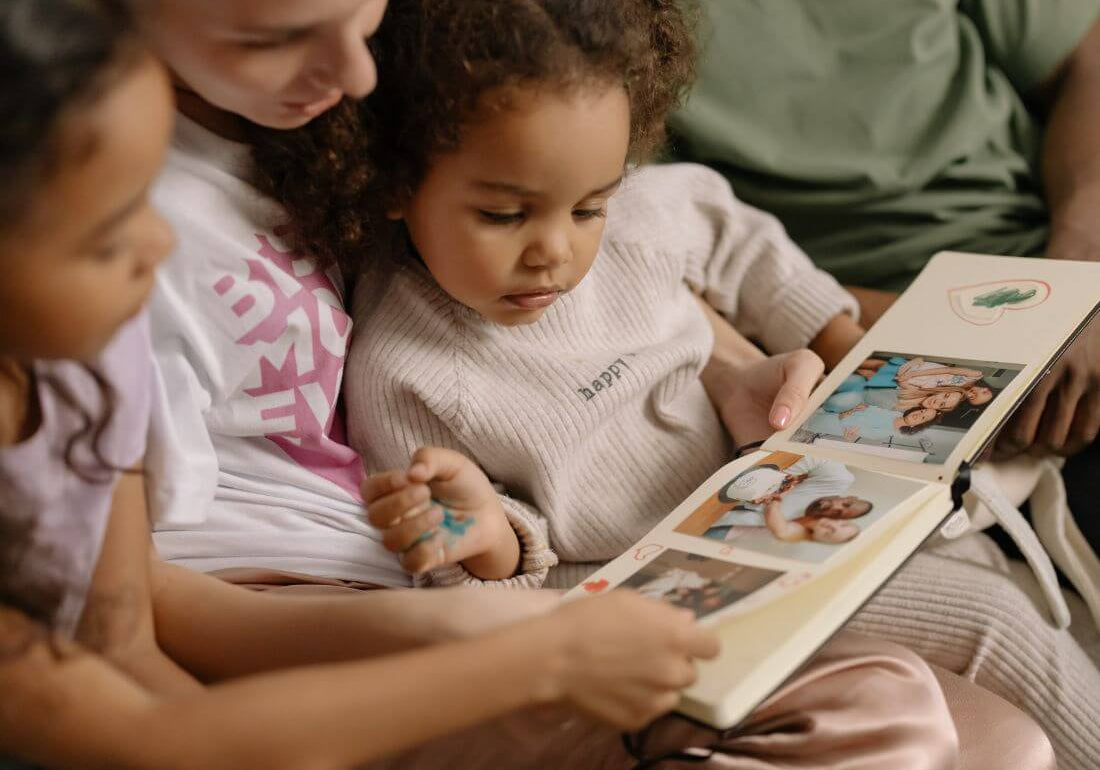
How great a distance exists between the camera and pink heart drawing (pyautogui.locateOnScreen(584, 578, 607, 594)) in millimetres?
857

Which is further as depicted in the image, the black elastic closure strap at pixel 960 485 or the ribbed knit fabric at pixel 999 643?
the ribbed knit fabric at pixel 999 643

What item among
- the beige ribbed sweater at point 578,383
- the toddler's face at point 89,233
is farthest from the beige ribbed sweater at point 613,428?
the toddler's face at point 89,233

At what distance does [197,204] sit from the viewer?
0.91 m

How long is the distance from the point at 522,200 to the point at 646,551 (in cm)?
33

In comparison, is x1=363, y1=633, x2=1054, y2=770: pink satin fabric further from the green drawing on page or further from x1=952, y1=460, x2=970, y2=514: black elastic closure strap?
the green drawing on page

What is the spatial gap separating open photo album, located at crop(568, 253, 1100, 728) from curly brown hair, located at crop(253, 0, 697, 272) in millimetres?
380

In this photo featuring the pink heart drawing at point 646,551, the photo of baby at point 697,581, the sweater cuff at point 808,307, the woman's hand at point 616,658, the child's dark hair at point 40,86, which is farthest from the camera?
the sweater cuff at point 808,307

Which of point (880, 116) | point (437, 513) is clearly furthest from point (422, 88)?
point (880, 116)

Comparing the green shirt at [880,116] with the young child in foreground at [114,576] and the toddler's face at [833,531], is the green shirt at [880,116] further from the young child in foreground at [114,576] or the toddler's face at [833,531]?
the young child in foreground at [114,576]

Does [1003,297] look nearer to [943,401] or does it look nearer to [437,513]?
[943,401]

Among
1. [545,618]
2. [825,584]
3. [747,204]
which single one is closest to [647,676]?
[545,618]

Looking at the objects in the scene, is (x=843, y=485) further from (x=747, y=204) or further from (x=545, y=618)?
(x=747, y=204)

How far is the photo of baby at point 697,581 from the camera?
80 centimetres

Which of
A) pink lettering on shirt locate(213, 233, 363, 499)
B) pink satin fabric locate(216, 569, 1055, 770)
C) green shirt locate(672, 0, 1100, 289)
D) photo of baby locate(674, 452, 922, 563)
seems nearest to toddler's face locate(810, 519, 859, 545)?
photo of baby locate(674, 452, 922, 563)
